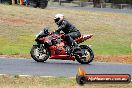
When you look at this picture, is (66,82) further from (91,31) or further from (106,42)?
(91,31)

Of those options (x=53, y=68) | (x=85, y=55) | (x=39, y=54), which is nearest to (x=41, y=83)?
(x=53, y=68)

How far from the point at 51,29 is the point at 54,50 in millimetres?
16572

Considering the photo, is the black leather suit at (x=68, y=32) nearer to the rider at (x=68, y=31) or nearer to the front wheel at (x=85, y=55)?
the rider at (x=68, y=31)

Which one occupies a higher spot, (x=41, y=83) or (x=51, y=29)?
(x=41, y=83)

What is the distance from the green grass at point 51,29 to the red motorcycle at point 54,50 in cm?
383

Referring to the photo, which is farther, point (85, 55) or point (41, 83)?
point (85, 55)

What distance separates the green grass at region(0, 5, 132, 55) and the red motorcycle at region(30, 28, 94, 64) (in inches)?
151

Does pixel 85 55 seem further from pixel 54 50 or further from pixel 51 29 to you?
pixel 51 29

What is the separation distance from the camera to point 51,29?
3519cm

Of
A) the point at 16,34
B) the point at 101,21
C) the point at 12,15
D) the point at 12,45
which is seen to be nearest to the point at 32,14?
the point at 12,15

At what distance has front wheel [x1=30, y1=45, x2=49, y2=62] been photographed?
18500mm

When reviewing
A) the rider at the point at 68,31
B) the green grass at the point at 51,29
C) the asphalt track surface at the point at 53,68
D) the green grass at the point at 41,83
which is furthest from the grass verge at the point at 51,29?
the green grass at the point at 41,83

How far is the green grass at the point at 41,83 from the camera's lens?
40.2ft

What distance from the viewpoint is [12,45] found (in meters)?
26.3
